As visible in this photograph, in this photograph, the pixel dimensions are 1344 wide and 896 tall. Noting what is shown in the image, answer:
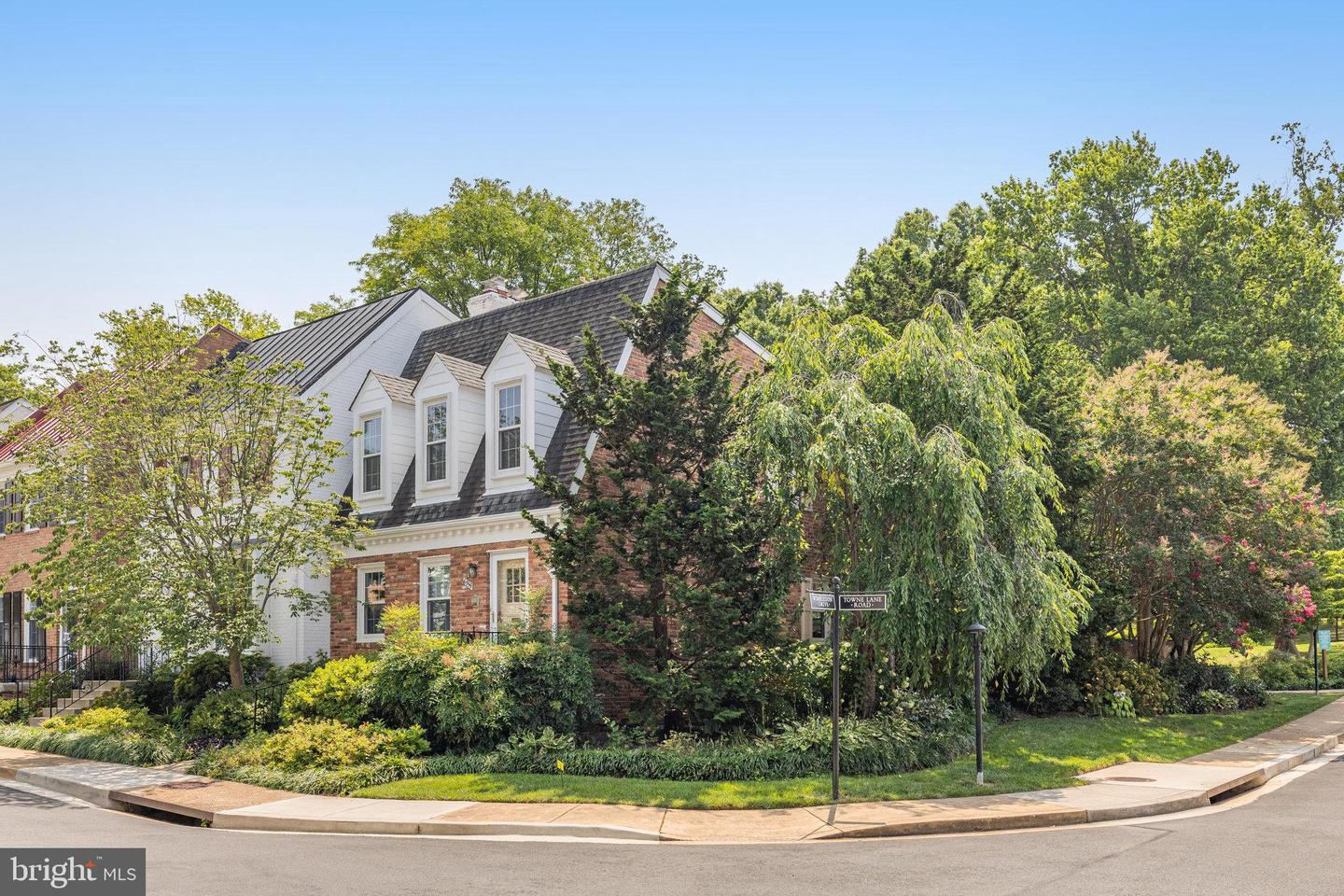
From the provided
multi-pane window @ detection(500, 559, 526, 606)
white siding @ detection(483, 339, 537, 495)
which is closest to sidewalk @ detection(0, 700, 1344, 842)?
multi-pane window @ detection(500, 559, 526, 606)

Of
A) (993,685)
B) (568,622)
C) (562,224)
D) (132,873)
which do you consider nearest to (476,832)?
(132,873)

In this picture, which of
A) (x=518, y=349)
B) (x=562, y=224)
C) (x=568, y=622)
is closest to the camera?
(x=568, y=622)

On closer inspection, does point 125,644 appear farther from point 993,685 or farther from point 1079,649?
point 1079,649

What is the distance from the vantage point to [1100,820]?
11.9 metres

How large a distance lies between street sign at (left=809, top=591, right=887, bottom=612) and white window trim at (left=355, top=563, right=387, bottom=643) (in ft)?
37.7

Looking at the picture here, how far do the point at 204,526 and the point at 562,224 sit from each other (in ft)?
85.5

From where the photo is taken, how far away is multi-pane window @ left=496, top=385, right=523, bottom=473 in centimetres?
1984

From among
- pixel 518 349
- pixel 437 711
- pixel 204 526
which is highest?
pixel 518 349

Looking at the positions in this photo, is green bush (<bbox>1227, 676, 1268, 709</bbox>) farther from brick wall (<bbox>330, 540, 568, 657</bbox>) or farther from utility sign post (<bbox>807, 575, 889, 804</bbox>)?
brick wall (<bbox>330, 540, 568, 657</bbox>)

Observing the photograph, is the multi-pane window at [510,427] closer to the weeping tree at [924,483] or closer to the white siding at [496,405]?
the white siding at [496,405]

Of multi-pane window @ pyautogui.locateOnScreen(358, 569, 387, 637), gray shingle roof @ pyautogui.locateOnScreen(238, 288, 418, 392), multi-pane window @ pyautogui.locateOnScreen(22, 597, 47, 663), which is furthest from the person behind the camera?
multi-pane window @ pyautogui.locateOnScreen(22, 597, 47, 663)

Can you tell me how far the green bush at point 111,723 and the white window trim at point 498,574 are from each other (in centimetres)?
619

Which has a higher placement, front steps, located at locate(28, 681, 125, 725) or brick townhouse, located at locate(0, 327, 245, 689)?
brick townhouse, located at locate(0, 327, 245, 689)

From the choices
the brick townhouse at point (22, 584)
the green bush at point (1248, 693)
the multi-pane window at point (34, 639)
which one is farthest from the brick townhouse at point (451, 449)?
the green bush at point (1248, 693)
